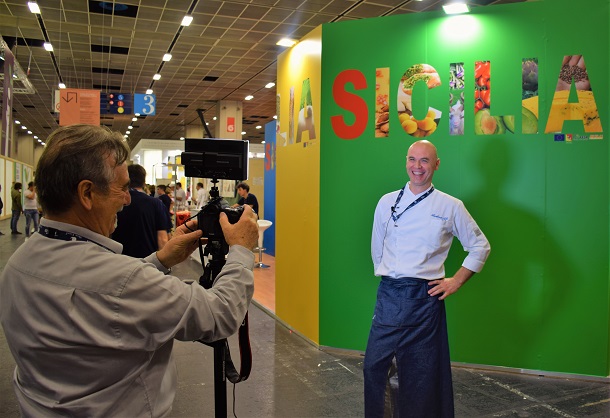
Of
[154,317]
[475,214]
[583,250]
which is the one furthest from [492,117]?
[154,317]

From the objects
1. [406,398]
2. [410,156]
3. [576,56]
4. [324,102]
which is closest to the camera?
[406,398]

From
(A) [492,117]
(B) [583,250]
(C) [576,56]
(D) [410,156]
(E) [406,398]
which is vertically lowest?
(E) [406,398]

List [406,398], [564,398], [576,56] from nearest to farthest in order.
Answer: [406,398]
[564,398]
[576,56]

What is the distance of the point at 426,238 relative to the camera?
2.80 metres

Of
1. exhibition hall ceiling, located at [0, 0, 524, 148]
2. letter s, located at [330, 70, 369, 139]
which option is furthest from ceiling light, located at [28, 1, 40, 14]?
letter s, located at [330, 70, 369, 139]

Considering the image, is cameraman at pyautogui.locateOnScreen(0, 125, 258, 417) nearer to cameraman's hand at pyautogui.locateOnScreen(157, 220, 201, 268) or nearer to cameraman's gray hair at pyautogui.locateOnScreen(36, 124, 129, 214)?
cameraman's gray hair at pyautogui.locateOnScreen(36, 124, 129, 214)

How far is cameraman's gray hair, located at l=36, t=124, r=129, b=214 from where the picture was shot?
111 centimetres

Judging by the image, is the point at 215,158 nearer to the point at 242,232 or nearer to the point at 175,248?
the point at 175,248

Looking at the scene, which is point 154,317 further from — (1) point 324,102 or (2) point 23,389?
(1) point 324,102

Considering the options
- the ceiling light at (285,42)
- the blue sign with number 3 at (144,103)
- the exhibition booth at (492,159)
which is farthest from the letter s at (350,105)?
the blue sign with number 3 at (144,103)

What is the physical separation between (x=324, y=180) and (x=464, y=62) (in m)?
1.45

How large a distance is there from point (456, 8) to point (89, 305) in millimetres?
3859

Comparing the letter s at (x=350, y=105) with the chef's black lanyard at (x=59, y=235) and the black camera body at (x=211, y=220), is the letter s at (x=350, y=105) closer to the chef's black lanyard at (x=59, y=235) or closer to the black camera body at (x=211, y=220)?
the black camera body at (x=211, y=220)

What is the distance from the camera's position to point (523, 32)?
13.2ft
